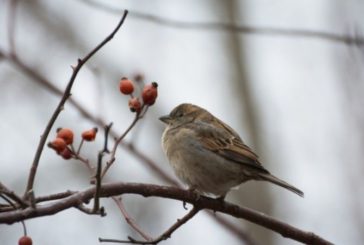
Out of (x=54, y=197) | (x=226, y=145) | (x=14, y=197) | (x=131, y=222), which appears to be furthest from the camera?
(x=226, y=145)

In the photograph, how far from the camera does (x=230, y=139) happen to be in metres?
5.43

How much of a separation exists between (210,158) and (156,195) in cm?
192

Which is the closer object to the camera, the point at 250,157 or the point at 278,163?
the point at 250,157

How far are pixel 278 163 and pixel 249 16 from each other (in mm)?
3546

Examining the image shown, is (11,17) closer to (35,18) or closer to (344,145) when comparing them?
(344,145)

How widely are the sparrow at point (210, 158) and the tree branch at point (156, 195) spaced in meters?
0.72

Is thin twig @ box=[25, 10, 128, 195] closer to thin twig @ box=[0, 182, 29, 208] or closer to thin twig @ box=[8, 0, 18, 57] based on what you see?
thin twig @ box=[0, 182, 29, 208]

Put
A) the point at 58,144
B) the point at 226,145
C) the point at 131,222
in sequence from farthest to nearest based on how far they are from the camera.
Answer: the point at 226,145 → the point at 131,222 → the point at 58,144

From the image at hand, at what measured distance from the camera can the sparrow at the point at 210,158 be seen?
4.95m

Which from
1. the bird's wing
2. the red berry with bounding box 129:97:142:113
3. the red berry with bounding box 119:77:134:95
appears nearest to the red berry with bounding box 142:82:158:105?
the red berry with bounding box 129:97:142:113

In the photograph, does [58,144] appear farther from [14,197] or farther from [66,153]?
[14,197]

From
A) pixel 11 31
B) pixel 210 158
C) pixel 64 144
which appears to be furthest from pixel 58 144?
pixel 210 158

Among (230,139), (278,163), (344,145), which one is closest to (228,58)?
(278,163)

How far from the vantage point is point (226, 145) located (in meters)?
5.34
